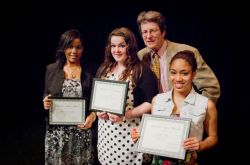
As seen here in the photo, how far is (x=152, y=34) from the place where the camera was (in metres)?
2.82

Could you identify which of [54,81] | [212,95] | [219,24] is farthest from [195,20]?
[54,81]

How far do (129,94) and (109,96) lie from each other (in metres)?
0.16

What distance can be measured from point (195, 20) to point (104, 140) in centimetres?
162

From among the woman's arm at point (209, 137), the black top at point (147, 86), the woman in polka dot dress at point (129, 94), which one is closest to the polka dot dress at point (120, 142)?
the woman in polka dot dress at point (129, 94)

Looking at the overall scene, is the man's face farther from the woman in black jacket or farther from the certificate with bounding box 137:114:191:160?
the certificate with bounding box 137:114:191:160

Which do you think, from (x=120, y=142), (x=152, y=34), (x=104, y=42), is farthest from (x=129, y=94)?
(x=104, y=42)

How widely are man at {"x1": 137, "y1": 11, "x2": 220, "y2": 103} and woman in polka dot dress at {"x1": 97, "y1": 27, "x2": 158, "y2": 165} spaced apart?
0.17m

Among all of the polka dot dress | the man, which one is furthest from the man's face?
the polka dot dress

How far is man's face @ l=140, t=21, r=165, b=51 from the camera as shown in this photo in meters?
2.81

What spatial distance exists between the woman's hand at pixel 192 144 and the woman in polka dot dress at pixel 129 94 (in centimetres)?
56

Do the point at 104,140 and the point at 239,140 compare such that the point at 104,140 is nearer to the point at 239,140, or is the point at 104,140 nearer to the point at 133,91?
the point at 133,91

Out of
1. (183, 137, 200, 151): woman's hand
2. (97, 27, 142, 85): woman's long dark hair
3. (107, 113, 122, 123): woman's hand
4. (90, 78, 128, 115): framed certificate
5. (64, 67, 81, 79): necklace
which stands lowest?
(183, 137, 200, 151): woman's hand

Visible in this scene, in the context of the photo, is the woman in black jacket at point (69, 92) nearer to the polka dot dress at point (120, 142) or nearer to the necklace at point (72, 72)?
the necklace at point (72, 72)

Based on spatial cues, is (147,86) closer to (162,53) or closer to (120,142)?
(162,53)
